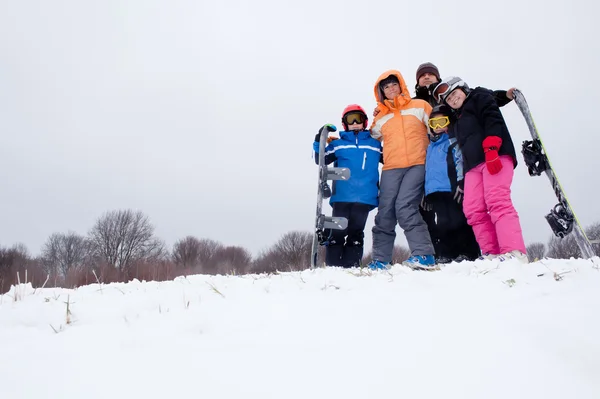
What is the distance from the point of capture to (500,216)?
375 centimetres

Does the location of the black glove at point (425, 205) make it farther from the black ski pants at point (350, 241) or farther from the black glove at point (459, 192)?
the black ski pants at point (350, 241)

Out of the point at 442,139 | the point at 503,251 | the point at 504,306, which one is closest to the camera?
the point at 504,306

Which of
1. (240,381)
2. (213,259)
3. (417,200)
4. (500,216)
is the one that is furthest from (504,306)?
(213,259)

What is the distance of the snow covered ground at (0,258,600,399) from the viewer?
3.59 feet

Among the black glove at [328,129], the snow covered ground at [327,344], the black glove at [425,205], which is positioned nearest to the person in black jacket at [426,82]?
the black glove at [425,205]

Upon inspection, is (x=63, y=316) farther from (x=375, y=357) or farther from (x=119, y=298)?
(x=375, y=357)

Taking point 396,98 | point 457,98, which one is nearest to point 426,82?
point 396,98

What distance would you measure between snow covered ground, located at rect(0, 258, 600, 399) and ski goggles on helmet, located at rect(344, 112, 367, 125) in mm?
3894

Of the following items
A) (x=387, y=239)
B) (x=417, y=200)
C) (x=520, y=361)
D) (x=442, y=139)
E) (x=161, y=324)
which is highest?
(x=442, y=139)

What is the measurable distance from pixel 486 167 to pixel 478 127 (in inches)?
21.9

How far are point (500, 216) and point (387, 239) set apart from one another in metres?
1.51

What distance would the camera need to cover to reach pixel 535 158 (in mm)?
4742

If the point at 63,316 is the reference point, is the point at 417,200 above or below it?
above

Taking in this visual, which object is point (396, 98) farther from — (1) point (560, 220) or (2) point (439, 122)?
(1) point (560, 220)
